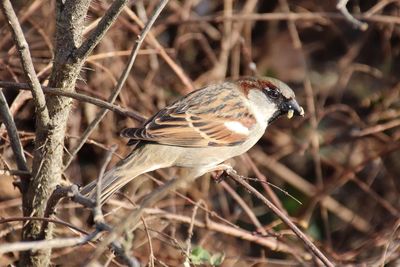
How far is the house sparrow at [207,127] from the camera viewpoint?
9.40 feet

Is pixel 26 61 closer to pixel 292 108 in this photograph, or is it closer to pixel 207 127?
pixel 207 127

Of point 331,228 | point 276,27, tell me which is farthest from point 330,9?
point 331,228

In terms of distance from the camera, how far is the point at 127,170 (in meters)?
2.73

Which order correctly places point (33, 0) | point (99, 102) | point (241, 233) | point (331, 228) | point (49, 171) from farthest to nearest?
point (331, 228) → point (33, 0) → point (241, 233) → point (49, 171) → point (99, 102)

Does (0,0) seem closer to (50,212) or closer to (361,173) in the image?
(50,212)

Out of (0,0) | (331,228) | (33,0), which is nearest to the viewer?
(0,0)

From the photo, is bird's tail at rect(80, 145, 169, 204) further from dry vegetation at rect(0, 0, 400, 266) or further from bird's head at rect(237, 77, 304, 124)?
dry vegetation at rect(0, 0, 400, 266)

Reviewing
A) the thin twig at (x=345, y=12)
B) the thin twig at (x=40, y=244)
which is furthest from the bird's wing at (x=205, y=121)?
the thin twig at (x=40, y=244)

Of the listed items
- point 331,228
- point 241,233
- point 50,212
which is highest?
point 50,212

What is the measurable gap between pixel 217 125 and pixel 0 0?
1527 millimetres

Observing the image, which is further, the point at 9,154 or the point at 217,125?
the point at 9,154

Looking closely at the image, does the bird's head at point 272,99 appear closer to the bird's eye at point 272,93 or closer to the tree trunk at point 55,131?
the bird's eye at point 272,93

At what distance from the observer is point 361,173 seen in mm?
4832

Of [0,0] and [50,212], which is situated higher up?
[0,0]
